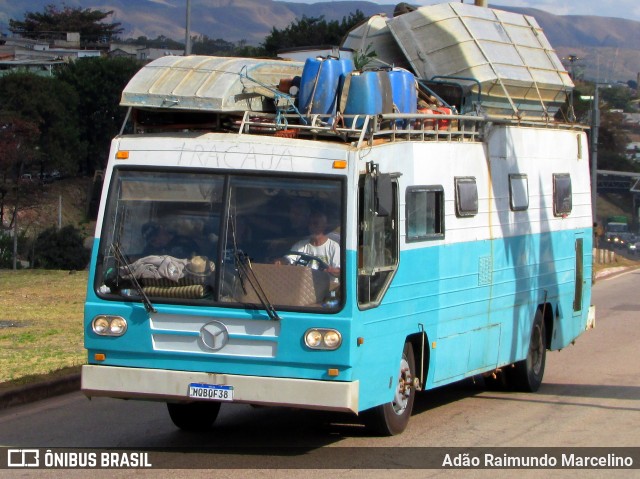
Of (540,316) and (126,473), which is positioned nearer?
(126,473)

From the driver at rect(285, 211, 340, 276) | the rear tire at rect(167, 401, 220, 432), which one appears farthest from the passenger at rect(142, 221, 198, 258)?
the rear tire at rect(167, 401, 220, 432)

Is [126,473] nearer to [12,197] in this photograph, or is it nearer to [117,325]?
[117,325]

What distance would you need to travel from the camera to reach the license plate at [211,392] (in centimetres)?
872

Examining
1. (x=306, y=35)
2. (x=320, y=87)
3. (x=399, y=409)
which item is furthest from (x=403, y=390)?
(x=306, y=35)

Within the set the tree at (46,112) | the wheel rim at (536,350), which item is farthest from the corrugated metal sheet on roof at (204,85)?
the tree at (46,112)

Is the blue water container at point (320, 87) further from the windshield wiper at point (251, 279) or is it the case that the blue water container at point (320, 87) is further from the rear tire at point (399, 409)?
the rear tire at point (399, 409)

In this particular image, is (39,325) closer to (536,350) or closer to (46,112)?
(536,350)

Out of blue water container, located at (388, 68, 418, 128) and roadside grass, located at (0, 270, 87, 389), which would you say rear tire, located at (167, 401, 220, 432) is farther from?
blue water container, located at (388, 68, 418, 128)

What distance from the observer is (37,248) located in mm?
42219

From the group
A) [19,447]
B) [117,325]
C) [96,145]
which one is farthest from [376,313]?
[96,145]

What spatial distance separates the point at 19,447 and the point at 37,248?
3368 centimetres

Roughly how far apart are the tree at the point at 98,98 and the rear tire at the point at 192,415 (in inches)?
2522

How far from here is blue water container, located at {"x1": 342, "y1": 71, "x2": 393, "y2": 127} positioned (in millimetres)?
9641

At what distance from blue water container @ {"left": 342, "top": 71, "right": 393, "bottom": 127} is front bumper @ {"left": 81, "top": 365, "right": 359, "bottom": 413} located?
7.59 feet
